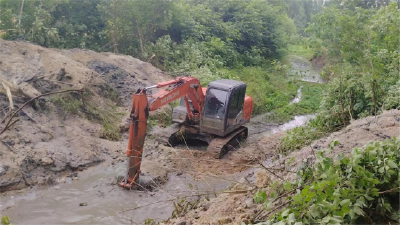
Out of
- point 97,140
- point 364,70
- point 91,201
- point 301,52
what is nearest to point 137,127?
point 91,201

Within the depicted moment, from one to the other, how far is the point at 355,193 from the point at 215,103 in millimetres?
6709

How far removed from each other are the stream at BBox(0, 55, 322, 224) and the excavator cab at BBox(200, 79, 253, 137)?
213 centimetres

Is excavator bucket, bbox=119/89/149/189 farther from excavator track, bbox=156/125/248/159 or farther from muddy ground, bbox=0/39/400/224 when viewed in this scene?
excavator track, bbox=156/125/248/159

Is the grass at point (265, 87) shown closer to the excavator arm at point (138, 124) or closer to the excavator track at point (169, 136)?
the excavator track at point (169, 136)

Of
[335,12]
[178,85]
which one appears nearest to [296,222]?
[178,85]

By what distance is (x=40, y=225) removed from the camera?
6.37 m

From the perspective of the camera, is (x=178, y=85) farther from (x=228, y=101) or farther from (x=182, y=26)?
(x=182, y=26)

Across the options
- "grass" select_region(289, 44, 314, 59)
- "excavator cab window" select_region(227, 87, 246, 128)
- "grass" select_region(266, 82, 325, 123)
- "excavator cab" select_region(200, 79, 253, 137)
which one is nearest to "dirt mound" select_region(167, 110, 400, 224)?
"excavator cab" select_region(200, 79, 253, 137)

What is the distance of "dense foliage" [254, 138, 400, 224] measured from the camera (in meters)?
3.87

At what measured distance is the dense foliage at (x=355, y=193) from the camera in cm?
387

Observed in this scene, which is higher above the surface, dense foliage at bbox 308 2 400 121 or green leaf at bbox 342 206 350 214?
dense foliage at bbox 308 2 400 121

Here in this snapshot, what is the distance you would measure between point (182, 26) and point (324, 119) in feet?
45.1

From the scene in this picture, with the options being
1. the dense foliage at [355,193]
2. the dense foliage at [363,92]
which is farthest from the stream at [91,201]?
the dense foliage at [363,92]

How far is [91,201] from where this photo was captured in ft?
24.4
